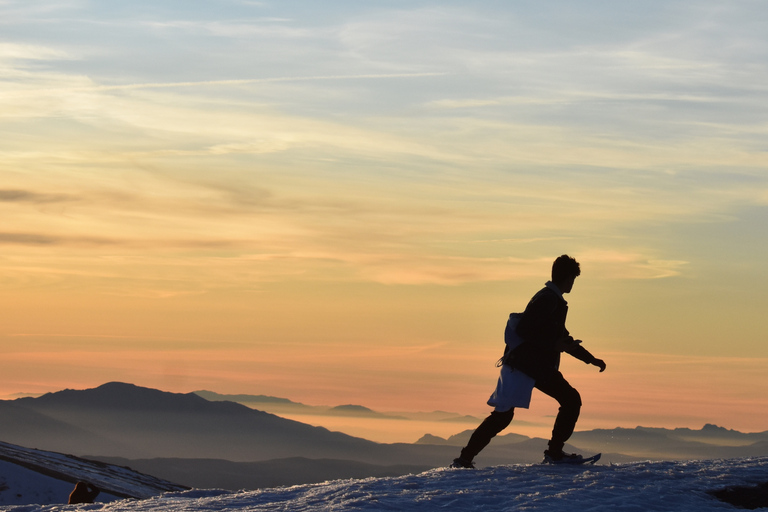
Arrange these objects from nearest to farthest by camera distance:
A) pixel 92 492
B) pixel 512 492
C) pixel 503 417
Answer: pixel 512 492 < pixel 503 417 < pixel 92 492

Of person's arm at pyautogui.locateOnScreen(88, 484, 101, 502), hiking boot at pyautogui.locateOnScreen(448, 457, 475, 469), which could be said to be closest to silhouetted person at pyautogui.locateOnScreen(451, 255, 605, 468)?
hiking boot at pyautogui.locateOnScreen(448, 457, 475, 469)

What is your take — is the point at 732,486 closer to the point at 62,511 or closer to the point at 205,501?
the point at 205,501

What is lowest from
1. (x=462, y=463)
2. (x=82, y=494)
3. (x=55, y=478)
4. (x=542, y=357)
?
(x=55, y=478)

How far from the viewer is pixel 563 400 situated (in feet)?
40.7

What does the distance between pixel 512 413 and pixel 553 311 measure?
1.47 meters

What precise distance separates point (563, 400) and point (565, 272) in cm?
168

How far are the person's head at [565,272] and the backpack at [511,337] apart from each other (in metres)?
0.64

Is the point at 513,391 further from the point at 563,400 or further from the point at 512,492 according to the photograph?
the point at 512,492

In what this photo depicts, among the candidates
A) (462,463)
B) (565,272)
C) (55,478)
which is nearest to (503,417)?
(462,463)

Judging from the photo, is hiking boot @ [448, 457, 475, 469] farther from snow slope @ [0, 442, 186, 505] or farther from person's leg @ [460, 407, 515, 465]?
snow slope @ [0, 442, 186, 505]

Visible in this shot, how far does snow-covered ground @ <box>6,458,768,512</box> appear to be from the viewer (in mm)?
10875

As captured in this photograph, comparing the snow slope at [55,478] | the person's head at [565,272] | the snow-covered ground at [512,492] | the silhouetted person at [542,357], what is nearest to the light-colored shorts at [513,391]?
the silhouetted person at [542,357]

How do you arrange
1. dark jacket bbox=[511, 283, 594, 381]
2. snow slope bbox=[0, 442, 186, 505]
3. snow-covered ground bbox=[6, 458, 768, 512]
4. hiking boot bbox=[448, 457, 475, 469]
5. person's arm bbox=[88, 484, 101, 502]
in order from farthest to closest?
snow slope bbox=[0, 442, 186, 505]
person's arm bbox=[88, 484, 101, 502]
hiking boot bbox=[448, 457, 475, 469]
dark jacket bbox=[511, 283, 594, 381]
snow-covered ground bbox=[6, 458, 768, 512]

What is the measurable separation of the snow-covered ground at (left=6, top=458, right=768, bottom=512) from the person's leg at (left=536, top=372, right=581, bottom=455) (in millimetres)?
584
